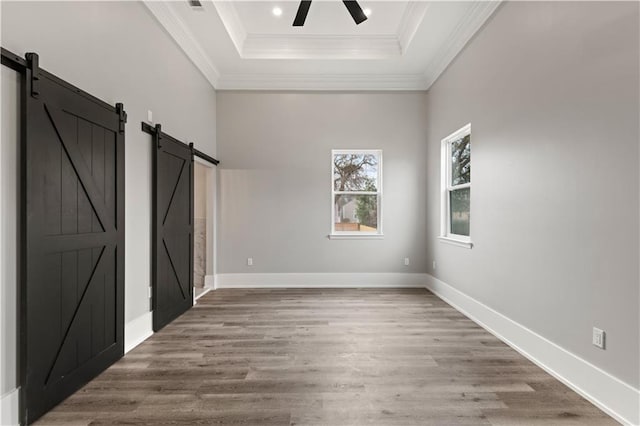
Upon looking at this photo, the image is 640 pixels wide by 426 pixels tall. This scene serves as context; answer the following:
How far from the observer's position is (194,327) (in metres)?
3.47

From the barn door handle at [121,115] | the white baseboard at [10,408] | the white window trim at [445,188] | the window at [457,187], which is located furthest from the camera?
the white window trim at [445,188]

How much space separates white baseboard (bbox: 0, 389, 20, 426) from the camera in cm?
168

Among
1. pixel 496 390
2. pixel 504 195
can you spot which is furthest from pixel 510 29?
pixel 496 390

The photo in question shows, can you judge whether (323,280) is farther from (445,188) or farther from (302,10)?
(302,10)

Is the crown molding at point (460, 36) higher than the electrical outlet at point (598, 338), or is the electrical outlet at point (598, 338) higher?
the crown molding at point (460, 36)

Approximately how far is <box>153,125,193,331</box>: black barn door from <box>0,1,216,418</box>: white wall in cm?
12

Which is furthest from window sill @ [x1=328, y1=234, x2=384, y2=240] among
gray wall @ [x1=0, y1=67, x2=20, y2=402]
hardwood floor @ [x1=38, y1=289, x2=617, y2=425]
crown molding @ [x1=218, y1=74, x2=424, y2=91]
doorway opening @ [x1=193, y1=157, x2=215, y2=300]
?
gray wall @ [x1=0, y1=67, x2=20, y2=402]

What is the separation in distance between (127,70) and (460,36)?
142 inches

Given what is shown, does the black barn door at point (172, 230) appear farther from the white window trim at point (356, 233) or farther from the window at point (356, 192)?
the window at point (356, 192)

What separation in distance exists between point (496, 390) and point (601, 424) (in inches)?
21.2

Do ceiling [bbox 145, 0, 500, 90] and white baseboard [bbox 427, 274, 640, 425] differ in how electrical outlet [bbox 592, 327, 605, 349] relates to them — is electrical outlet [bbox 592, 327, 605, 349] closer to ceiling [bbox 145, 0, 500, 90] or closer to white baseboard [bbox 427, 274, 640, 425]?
white baseboard [bbox 427, 274, 640, 425]

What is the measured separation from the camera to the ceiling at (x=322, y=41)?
357 centimetres

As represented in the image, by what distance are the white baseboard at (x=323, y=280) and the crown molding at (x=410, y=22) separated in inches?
136

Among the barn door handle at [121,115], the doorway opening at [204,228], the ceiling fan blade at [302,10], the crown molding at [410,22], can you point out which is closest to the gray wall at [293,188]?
the doorway opening at [204,228]
